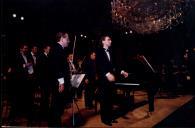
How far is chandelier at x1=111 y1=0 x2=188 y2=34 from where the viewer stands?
27.1ft

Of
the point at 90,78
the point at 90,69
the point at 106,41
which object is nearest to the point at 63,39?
the point at 106,41

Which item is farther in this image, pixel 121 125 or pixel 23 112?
pixel 23 112

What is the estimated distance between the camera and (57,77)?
20.0 ft

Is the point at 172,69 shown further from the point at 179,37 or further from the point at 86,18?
the point at 86,18

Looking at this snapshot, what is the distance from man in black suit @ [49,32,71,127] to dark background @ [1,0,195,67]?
7464 millimetres

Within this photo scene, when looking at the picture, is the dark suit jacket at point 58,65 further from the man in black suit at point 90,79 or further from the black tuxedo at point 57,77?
the man in black suit at point 90,79

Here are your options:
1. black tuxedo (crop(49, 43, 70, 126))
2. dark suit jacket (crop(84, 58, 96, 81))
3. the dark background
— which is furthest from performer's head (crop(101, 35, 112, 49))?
the dark background

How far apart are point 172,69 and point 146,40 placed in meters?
5.35

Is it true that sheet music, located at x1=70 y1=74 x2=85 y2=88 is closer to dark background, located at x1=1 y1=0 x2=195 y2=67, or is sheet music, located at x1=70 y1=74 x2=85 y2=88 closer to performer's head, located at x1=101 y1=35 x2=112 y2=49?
performer's head, located at x1=101 y1=35 x2=112 y2=49

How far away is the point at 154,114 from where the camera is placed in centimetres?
838

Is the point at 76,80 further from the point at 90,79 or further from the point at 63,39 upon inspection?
the point at 90,79

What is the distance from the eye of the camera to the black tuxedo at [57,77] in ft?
19.9

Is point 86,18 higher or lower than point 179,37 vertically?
higher

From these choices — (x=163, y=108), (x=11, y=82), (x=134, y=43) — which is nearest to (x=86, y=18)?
(x=134, y=43)
